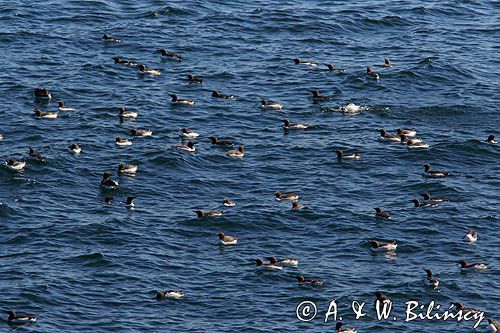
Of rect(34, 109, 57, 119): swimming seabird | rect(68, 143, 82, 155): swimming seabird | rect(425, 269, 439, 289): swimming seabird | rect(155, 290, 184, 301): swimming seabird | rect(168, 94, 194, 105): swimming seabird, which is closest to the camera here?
rect(155, 290, 184, 301): swimming seabird

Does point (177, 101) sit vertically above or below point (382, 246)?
above

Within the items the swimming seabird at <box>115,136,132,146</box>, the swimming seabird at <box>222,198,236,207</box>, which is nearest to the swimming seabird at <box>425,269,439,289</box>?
the swimming seabird at <box>222,198,236,207</box>

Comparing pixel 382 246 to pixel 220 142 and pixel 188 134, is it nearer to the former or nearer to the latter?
pixel 220 142

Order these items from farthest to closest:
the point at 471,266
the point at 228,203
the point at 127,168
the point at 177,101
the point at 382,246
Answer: the point at 177,101 → the point at 127,168 → the point at 228,203 → the point at 382,246 → the point at 471,266

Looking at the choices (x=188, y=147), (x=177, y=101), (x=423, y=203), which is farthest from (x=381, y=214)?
(x=177, y=101)

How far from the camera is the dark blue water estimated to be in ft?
188

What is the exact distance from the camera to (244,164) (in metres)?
72.1

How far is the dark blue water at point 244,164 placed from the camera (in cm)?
→ 5744

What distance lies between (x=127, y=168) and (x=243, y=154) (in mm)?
7043

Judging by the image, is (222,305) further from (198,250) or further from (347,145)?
(347,145)

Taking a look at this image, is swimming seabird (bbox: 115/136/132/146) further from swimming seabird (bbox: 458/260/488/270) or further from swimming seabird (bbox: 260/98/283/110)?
swimming seabird (bbox: 458/260/488/270)

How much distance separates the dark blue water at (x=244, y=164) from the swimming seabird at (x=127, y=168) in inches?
23.6

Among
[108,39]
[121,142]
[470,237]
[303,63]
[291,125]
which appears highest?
[108,39]

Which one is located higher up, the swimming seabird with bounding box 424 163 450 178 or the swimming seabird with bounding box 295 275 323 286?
the swimming seabird with bounding box 424 163 450 178
